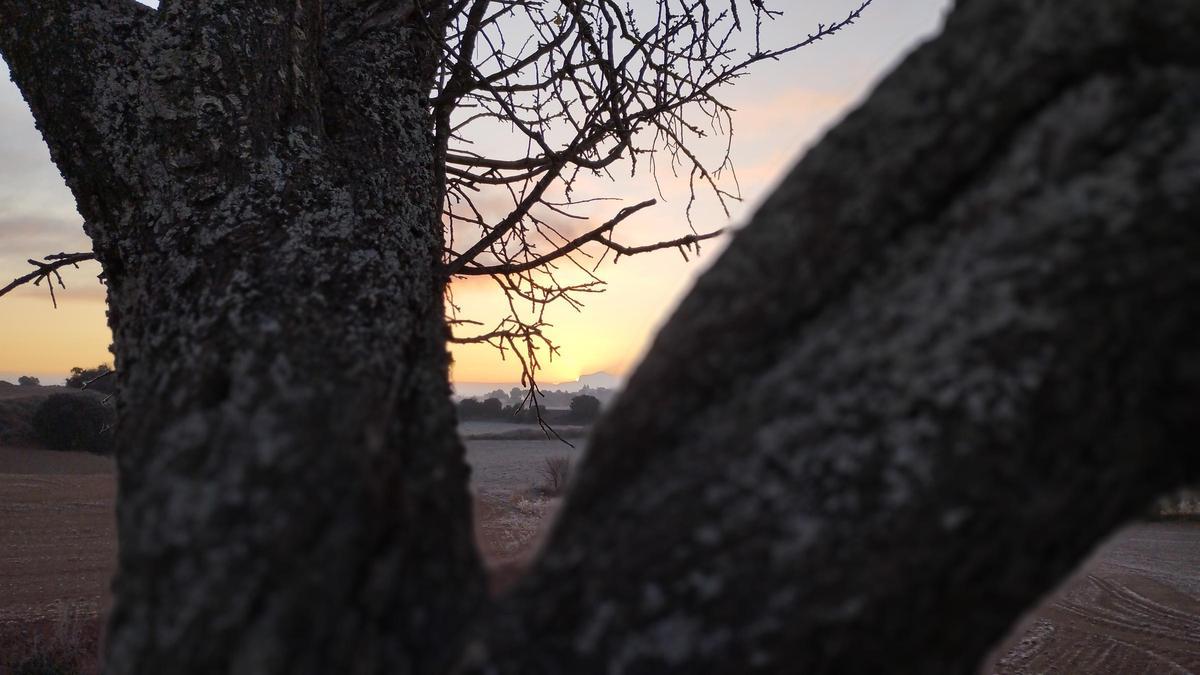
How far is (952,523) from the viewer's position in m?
0.77

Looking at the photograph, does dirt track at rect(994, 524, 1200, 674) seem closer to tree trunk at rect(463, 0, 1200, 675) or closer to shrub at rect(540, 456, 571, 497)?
tree trunk at rect(463, 0, 1200, 675)

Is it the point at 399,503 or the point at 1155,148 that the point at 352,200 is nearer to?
the point at 399,503

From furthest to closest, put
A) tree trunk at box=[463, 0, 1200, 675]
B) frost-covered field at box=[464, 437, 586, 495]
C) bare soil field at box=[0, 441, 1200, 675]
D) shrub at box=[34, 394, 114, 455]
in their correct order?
shrub at box=[34, 394, 114, 455] → frost-covered field at box=[464, 437, 586, 495] → bare soil field at box=[0, 441, 1200, 675] → tree trunk at box=[463, 0, 1200, 675]

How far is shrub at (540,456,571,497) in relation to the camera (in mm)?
20000

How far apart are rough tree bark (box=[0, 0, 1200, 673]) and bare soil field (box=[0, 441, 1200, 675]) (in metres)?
3.65

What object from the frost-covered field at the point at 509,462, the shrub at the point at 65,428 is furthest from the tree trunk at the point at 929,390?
the shrub at the point at 65,428

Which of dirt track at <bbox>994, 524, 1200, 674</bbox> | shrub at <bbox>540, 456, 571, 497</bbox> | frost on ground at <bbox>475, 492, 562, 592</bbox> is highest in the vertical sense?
shrub at <bbox>540, 456, 571, 497</bbox>

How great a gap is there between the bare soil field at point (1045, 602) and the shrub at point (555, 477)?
1579mm

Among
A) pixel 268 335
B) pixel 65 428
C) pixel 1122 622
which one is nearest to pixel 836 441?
pixel 268 335

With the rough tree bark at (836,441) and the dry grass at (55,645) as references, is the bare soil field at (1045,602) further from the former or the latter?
the rough tree bark at (836,441)

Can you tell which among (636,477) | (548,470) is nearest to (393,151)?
(636,477)

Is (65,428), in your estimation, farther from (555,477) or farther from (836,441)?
(836,441)

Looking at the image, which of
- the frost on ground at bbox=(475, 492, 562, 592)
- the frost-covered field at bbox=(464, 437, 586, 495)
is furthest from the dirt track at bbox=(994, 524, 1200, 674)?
the frost-covered field at bbox=(464, 437, 586, 495)

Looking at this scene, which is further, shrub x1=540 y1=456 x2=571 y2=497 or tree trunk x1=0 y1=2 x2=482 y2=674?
shrub x1=540 y1=456 x2=571 y2=497
